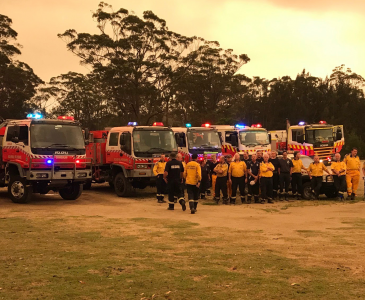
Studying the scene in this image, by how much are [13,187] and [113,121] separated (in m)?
32.1

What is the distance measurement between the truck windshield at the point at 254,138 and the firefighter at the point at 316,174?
24.1 ft

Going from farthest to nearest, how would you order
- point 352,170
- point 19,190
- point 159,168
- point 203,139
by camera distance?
1. point 203,139
2. point 352,170
3. point 159,168
4. point 19,190

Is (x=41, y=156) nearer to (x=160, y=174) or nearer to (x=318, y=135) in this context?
(x=160, y=174)

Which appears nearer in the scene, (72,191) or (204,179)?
(72,191)

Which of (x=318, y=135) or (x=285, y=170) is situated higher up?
(x=318, y=135)

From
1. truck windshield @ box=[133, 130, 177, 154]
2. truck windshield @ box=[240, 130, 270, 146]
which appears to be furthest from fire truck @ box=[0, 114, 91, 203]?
truck windshield @ box=[240, 130, 270, 146]

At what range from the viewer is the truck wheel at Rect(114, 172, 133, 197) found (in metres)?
18.6

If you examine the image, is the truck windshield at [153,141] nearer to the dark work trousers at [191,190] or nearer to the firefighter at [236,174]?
the firefighter at [236,174]

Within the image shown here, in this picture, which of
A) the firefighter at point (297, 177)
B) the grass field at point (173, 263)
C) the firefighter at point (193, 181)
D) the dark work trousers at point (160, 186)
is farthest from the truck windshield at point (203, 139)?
the grass field at point (173, 263)

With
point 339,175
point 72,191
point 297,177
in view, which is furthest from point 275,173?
point 72,191

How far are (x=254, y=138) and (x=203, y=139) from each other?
4.13m

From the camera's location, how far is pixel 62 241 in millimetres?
9594

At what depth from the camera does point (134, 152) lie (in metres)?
18.1

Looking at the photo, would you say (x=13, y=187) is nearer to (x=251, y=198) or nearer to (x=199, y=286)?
(x=251, y=198)
